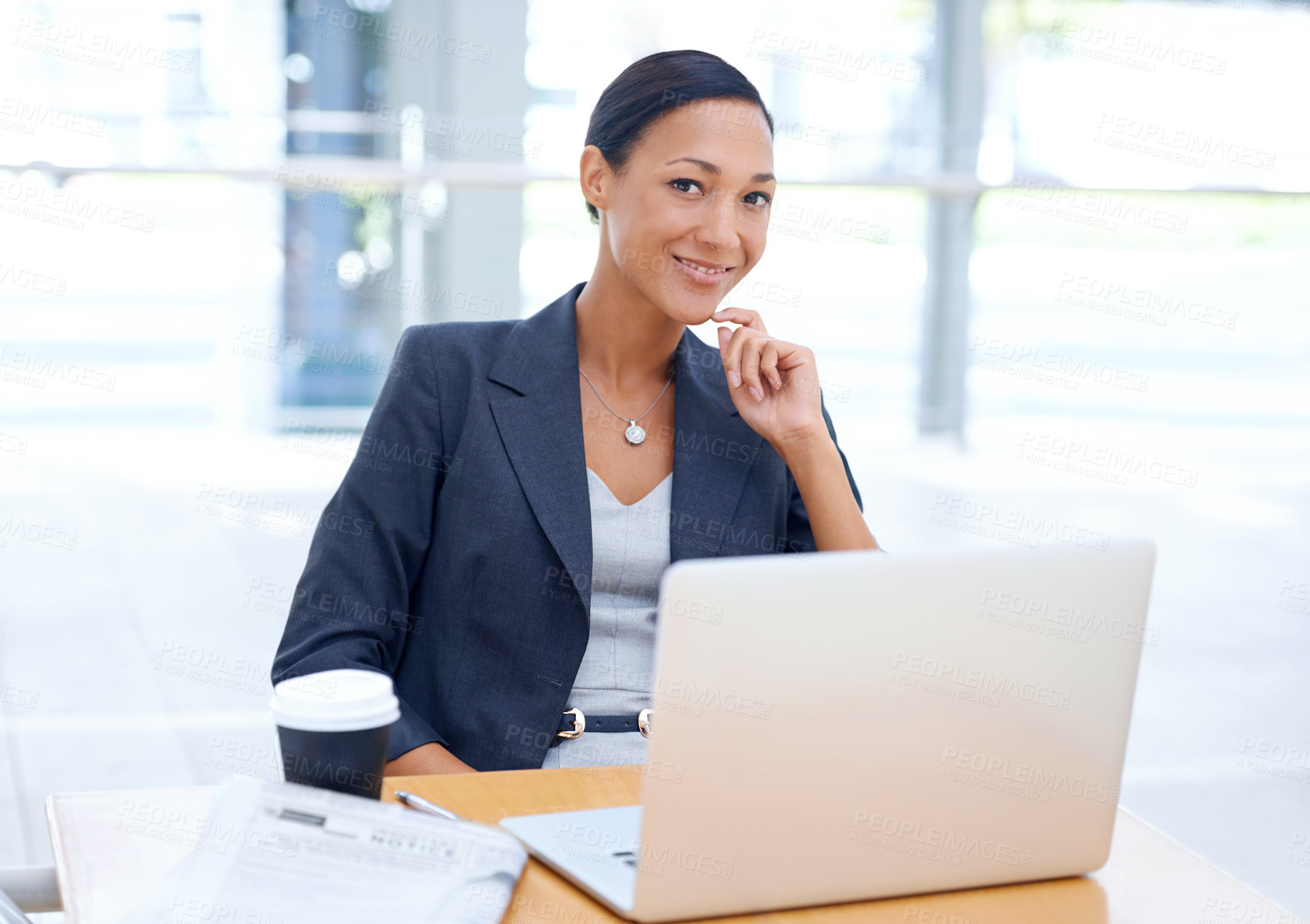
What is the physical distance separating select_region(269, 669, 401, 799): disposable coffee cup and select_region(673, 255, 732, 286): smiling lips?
2.42ft

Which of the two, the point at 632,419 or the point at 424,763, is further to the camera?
the point at 632,419

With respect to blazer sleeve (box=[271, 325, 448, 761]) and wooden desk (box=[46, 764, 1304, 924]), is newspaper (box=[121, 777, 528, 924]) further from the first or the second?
blazer sleeve (box=[271, 325, 448, 761])

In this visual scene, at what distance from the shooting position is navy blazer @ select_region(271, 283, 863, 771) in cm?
136

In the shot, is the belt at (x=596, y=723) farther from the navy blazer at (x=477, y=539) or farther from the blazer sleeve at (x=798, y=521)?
the blazer sleeve at (x=798, y=521)

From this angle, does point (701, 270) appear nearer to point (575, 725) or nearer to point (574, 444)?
point (574, 444)

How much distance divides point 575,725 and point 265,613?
2.21 metres

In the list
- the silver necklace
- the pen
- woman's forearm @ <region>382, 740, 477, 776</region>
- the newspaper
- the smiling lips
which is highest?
the smiling lips

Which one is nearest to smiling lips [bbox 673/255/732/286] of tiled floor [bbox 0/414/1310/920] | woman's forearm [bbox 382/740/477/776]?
woman's forearm [bbox 382/740/477/776]

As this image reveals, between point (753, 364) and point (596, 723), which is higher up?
point (753, 364)

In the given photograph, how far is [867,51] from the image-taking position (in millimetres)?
5504

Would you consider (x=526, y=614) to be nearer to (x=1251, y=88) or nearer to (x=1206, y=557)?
(x=1206, y=557)

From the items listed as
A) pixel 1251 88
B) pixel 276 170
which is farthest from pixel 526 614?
pixel 1251 88

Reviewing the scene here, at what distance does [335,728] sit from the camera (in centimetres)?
88

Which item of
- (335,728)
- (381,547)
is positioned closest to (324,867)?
(335,728)
